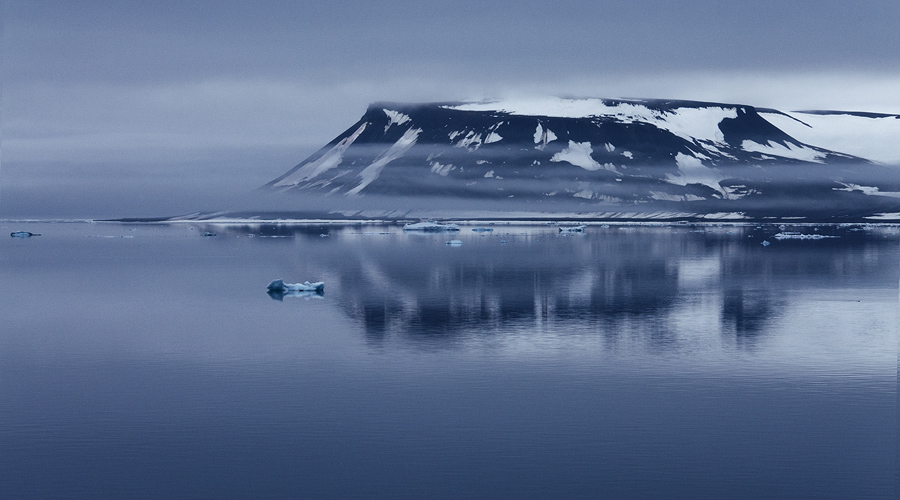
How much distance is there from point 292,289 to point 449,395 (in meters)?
23.4

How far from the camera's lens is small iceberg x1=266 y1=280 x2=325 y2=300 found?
42.7m

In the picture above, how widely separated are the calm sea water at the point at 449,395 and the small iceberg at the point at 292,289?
3.08 ft

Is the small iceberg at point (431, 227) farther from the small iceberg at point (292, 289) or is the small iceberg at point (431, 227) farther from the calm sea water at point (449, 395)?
the calm sea water at point (449, 395)

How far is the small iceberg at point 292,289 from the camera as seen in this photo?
1681 inches

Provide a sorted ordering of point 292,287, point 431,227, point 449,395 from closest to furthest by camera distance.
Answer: point 449,395 → point 292,287 → point 431,227

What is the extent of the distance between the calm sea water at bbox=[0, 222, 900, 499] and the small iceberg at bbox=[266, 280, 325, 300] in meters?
0.94

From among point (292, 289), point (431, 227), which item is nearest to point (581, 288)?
point (292, 289)

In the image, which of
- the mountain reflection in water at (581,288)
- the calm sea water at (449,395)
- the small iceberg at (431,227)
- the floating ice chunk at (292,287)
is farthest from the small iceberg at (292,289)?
the small iceberg at (431,227)

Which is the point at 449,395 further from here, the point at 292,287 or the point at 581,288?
the point at 581,288

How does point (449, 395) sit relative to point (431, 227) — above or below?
above

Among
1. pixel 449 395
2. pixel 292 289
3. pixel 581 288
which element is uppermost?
pixel 449 395

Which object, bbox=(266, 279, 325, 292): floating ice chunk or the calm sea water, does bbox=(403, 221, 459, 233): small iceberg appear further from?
the calm sea water

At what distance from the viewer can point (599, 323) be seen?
1294 inches

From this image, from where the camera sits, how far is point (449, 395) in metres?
20.8
